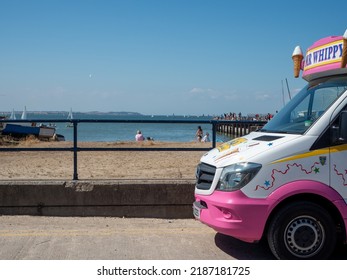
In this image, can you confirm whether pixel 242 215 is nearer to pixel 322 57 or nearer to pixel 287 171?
pixel 287 171

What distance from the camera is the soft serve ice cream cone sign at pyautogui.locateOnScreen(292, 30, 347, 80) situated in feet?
17.2

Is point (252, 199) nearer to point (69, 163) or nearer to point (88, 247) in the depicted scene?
point (88, 247)

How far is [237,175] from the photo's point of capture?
4.86 m

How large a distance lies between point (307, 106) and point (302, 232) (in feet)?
5.59

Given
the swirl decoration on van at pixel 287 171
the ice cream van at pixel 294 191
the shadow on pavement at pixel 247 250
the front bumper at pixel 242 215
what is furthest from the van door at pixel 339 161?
the shadow on pavement at pixel 247 250

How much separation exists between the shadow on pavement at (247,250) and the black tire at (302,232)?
1.83 feet

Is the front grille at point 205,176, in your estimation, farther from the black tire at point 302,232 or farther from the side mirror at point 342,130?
the side mirror at point 342,130

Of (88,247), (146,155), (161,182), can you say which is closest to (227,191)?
(88,247)

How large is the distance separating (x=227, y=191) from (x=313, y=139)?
3.56ft

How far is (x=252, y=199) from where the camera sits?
15.7 ft

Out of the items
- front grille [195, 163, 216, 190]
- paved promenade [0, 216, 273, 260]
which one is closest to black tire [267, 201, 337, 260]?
paved promenade [0, 216, 273, 260]

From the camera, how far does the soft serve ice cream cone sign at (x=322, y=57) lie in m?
5.23

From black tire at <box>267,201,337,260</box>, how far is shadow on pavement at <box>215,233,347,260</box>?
1.83ft

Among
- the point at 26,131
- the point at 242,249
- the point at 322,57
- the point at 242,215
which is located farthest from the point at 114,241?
the point at 26,131
